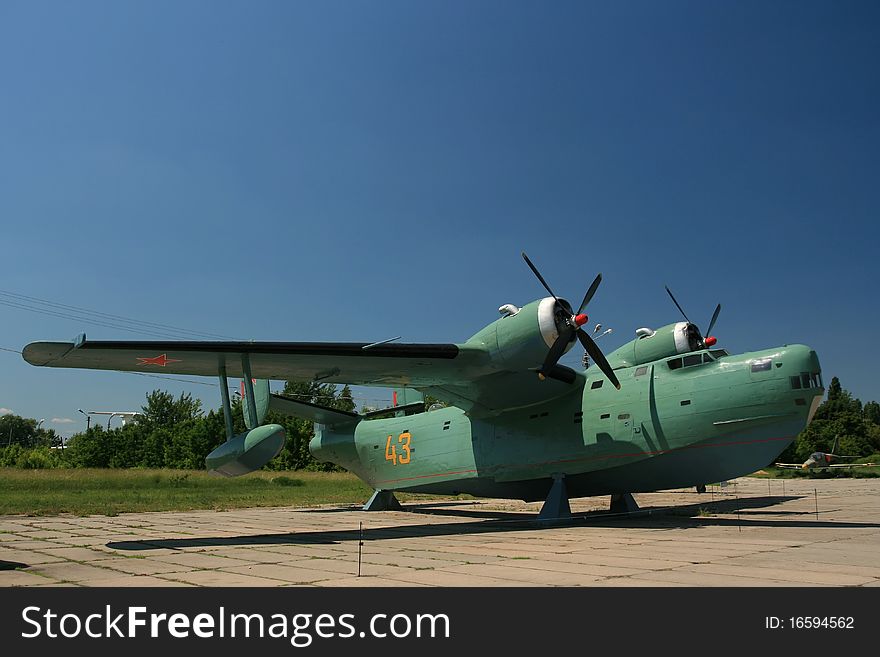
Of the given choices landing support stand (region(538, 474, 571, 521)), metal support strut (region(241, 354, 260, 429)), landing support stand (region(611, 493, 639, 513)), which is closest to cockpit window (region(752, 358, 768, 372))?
landing support stand (region(538, 474, 571, 521))

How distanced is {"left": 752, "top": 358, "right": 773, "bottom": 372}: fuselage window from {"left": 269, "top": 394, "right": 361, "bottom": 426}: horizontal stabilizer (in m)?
13.5

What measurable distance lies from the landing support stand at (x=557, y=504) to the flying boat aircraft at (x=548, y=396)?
0.09 feet

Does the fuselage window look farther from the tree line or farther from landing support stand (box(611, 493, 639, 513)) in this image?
the tree line

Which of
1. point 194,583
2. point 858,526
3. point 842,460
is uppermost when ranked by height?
point 194,583

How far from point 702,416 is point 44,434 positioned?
174m

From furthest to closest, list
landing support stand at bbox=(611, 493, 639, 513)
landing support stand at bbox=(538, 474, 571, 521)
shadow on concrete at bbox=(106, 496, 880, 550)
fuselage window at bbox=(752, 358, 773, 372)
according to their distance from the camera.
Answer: landing support stand at bbox=(611, 493, 639, 513)
landing support stand at bbox=(538, 474, 571, 521)
fuselage window at bbox=(752, 358, 773, 372)
shadow on concrete at bbox=(106, 496, 880, 550)

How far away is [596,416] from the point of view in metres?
17.3

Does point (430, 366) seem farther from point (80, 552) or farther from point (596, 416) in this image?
point (80, 552)

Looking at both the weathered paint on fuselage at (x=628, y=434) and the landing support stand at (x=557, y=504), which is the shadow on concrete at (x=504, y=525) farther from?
the weathered paint on fuselage at (x=628, y=434)

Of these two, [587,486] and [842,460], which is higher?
[587,486]

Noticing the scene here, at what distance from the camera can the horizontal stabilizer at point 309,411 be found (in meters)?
21.1

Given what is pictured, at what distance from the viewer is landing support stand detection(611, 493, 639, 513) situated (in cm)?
1956
